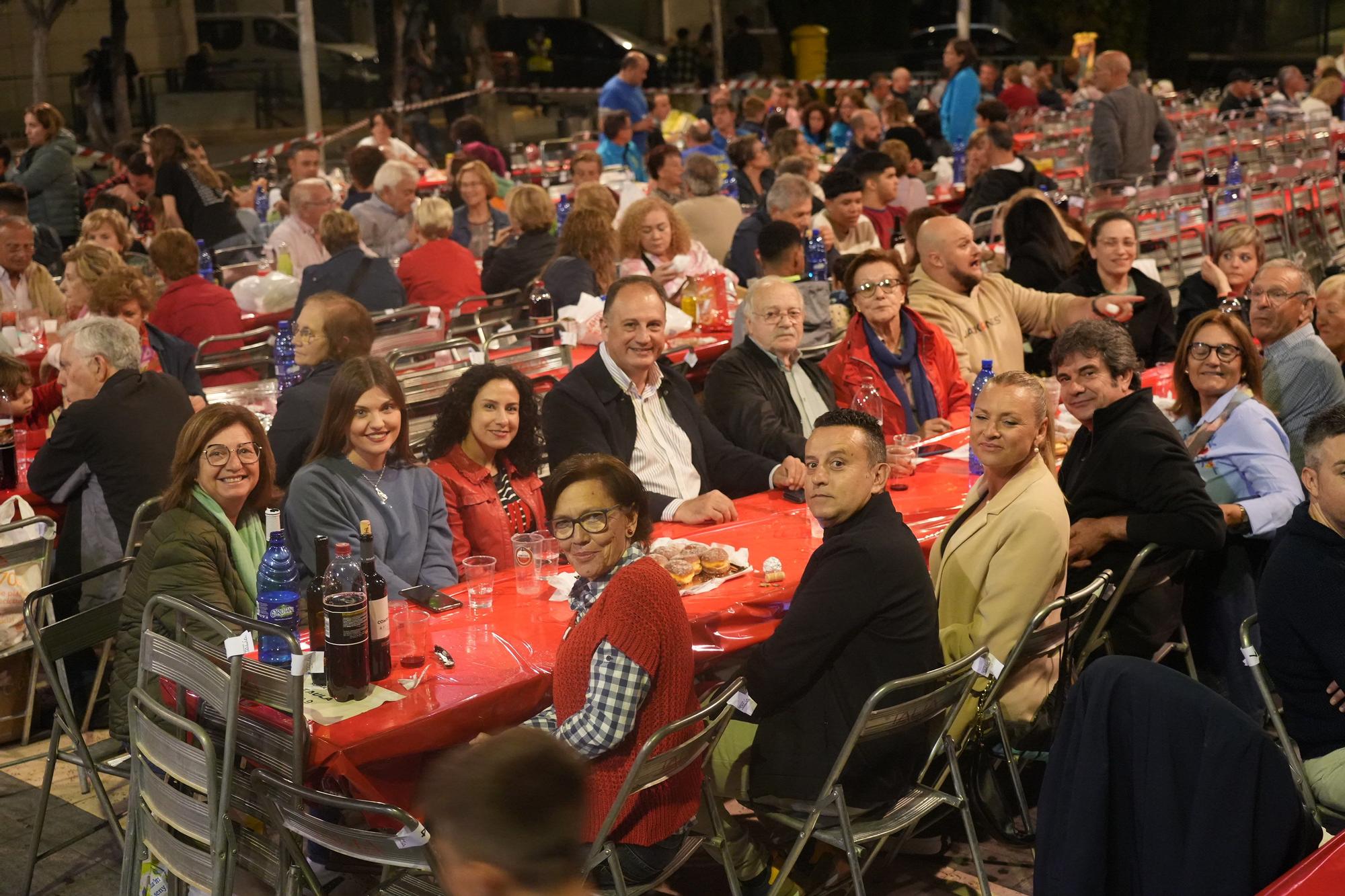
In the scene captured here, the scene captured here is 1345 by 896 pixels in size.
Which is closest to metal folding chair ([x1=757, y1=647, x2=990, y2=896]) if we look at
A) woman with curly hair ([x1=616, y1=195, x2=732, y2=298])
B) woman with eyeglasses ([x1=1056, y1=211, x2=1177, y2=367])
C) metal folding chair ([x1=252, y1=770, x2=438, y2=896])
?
metal folding chair ([x1=252, y1=770, x2=438, y2=896])

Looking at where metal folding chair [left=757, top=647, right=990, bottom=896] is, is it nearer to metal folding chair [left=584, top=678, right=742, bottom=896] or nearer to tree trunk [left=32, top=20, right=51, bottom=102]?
metal folding chair [left=584, top=678, right=742, bottom=896]

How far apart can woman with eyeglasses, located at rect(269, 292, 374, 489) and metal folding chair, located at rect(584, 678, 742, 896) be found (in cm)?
220

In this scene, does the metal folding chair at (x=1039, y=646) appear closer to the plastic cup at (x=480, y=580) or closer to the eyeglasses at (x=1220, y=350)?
the eyeglasses at (x=1220, y=350)

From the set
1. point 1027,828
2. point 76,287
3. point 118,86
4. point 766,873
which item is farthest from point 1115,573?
point 118,86

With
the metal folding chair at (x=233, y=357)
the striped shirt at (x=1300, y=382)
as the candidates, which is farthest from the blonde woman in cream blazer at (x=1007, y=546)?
the metal folding chair at (x=233, y=357)

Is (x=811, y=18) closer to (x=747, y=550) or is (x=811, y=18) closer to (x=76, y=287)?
(x=76, y=287)

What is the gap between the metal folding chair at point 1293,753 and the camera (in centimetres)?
330

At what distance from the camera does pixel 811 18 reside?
87.0ft

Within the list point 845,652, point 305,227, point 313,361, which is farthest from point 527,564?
point 305,227

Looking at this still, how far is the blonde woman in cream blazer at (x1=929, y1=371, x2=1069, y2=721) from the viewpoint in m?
3.63

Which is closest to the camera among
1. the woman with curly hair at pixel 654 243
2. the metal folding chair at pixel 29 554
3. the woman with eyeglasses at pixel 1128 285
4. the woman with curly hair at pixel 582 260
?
the metal folding chair at pixel 29 554

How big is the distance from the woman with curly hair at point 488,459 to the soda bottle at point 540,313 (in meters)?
2.18

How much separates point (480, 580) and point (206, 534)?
698mm

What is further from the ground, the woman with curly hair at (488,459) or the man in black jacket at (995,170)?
the man in black jacket at (995,170)
